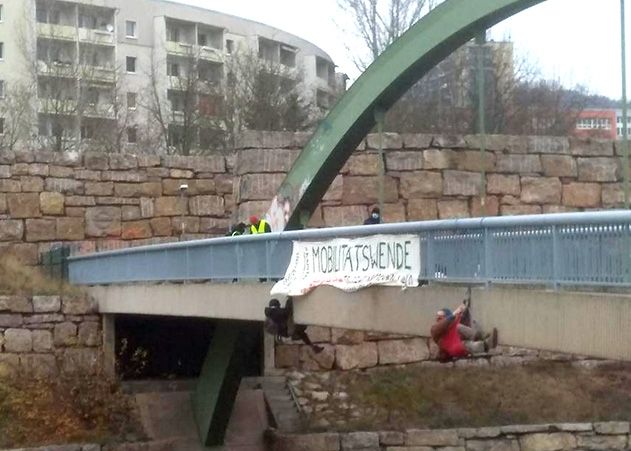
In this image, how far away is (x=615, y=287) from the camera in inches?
388

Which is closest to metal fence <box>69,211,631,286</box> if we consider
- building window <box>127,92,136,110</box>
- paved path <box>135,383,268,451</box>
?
paved path <box>135,383,268,451</box>

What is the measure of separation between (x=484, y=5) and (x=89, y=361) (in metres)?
9.11

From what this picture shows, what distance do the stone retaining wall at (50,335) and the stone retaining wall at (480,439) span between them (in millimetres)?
3443

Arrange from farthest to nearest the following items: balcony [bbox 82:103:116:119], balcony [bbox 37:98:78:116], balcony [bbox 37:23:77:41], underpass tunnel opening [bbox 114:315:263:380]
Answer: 1. balcony [bbox 37:23:77:41]
2. balcony [bbox 82:103:116:119]
3. balcony [bbox 37:98:78:116]
4. underpass tunnel opening [bbox 114:315:263:380]

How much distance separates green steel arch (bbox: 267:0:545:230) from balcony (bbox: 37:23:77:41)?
25.6 meters

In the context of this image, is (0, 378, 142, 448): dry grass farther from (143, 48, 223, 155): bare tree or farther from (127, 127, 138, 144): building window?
(127, 127, 138, 144): building window

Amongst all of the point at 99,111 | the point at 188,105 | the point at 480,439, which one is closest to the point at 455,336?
the point at 480,439

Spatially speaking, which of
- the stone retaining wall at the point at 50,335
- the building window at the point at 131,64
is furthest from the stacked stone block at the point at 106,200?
the building window at the point at 131,64

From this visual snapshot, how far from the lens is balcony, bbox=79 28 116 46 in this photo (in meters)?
48.8

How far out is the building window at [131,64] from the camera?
53.1 m

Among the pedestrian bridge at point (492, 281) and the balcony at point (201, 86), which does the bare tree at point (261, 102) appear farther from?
the pedestrian bridge at point (492, 281)

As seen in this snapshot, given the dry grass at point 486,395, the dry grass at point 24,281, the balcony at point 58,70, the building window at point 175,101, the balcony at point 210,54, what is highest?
the balcony at point 210,54

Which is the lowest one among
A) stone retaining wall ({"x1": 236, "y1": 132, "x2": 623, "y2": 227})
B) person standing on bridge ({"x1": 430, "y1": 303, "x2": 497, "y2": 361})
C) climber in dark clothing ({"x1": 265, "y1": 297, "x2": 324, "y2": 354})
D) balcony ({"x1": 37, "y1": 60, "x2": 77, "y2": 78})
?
climber in dark clothing ({"x1": 265, "y1": 297, "x2": 324, "y2": 354})

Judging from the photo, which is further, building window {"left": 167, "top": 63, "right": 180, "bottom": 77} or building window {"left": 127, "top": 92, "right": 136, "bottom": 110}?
building window {"left": 167, "top": 63, "right": 180, "bottom": 77}
